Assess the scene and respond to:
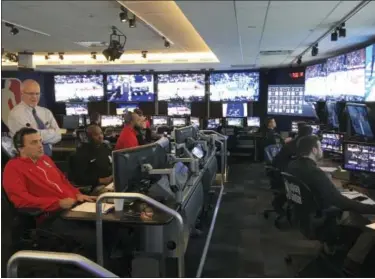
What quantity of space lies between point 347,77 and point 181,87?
18.1ft

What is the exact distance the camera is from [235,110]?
10.5 m

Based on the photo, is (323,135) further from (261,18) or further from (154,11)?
(154,11)

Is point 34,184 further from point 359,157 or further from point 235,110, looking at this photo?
point 235,110

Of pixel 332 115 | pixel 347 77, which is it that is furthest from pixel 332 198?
pixel 347 77

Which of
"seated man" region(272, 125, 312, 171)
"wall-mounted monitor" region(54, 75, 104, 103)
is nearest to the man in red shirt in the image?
"seated man" region(272, 125, 312, 171)

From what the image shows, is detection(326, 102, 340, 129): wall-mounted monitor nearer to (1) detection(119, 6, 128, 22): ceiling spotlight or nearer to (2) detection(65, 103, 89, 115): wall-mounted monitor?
(1) detection(119, 6, 128, 22): ceiling spotlight

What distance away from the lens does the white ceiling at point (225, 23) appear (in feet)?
11.3

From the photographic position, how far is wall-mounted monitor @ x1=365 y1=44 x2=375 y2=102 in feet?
16.7

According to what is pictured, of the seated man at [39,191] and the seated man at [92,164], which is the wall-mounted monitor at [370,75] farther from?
the seated man at [39,191]

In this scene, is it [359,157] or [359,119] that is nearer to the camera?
[359,157]

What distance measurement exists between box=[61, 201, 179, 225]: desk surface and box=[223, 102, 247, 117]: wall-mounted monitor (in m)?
7.87

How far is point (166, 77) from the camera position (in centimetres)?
1081

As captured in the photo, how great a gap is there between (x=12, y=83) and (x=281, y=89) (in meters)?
7.16

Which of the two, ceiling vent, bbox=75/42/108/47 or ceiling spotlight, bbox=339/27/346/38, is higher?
ceiling vent, bbox=75/42/108/47
